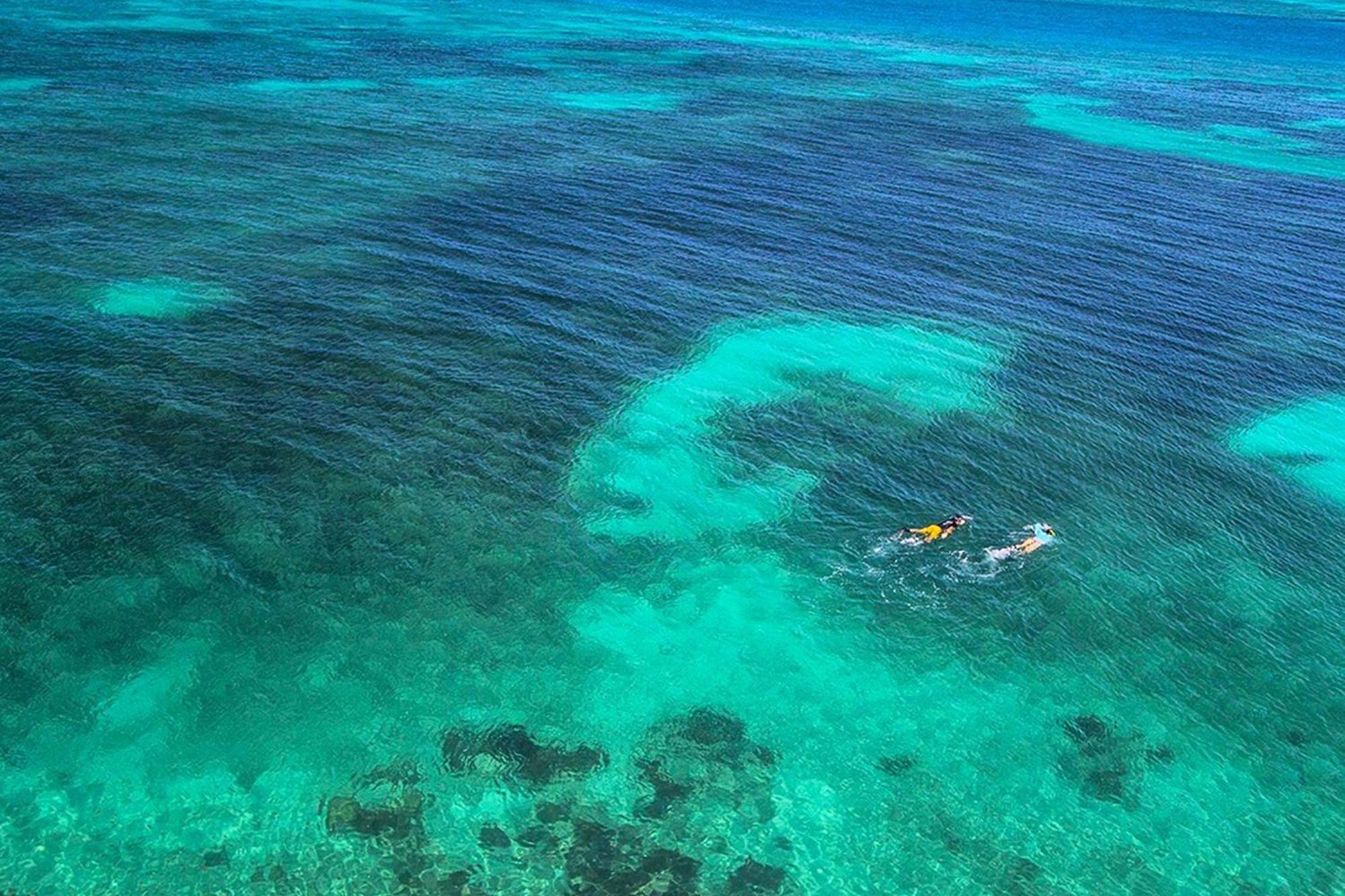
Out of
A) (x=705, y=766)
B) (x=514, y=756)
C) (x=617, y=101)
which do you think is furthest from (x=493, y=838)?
(x=617, y=101)

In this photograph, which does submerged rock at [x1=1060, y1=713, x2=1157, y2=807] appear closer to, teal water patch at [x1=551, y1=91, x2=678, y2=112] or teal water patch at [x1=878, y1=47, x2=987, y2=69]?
teal water patch at [x1=551, y1=91, x2=678, y2=112]

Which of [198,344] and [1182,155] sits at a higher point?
[1182,155]

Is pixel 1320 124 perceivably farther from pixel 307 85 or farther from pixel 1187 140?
pixel 307 85

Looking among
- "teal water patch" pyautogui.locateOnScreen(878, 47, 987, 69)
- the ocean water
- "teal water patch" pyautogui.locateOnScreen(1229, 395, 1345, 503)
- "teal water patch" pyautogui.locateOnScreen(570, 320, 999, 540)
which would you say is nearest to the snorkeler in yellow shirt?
the ocean water

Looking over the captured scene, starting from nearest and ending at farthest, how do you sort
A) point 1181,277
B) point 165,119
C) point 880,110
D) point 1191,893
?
point 1191,893 → point 1181,277 → point 165,119 → point 880,110

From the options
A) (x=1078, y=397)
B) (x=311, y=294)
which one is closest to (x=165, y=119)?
(x=311, y=294)

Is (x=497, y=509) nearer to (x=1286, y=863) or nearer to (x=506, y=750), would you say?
(x=506, y=750)
